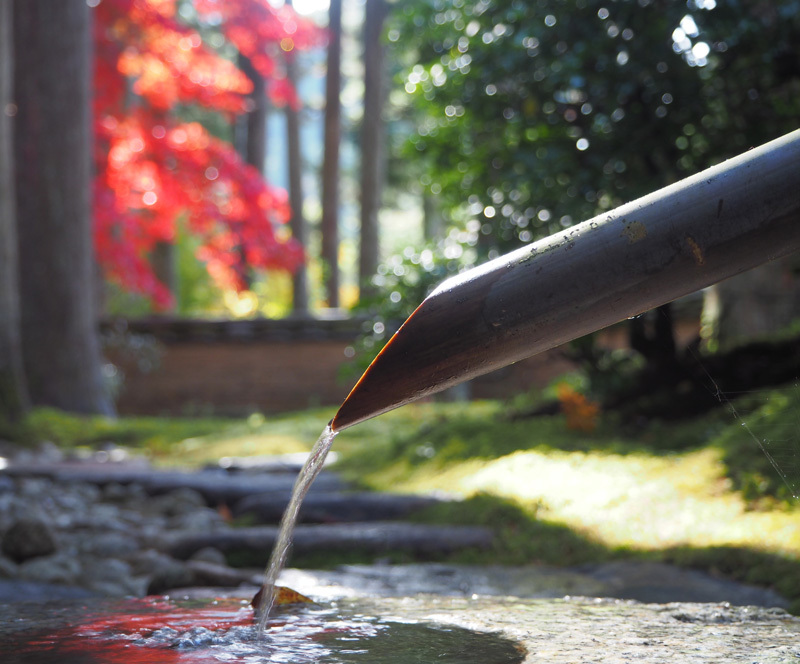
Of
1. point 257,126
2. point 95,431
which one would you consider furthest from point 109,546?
point 257,126

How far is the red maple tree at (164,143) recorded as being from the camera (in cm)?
1124

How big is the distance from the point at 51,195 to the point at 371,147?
766 cm

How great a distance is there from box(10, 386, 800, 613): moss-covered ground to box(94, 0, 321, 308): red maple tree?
21.0ft

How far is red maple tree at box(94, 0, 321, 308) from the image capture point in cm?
1124

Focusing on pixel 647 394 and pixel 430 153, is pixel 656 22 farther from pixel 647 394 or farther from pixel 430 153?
pixel 647 394

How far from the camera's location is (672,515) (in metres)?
3.44

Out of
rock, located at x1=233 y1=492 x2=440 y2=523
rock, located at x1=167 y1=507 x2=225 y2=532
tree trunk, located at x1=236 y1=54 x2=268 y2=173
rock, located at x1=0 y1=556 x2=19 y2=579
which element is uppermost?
tree trunk, located at x1=236 y1=54 x2=268 y2=173

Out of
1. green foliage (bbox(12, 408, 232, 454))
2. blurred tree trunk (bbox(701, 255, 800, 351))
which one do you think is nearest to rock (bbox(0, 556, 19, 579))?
green foliage (bbox(12, 408, 232, 454))

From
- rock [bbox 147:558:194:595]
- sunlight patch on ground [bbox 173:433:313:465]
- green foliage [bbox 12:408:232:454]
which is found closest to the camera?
rock [bbox 147:558:194:595]

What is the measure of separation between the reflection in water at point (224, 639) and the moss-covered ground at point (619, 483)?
79 cm

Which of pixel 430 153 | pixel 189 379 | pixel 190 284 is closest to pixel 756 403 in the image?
pixel 430 153

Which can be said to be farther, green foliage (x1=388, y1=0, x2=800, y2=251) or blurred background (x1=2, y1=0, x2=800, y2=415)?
blurred background (x1=2, y1=0, x2=800, y2=415)

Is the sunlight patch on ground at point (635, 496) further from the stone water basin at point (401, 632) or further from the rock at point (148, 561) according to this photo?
the rock at point (148, 561)

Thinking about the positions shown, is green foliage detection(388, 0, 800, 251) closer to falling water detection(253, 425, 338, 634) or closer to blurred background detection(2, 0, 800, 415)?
blurred background detection(2, 0, 800, 415)
